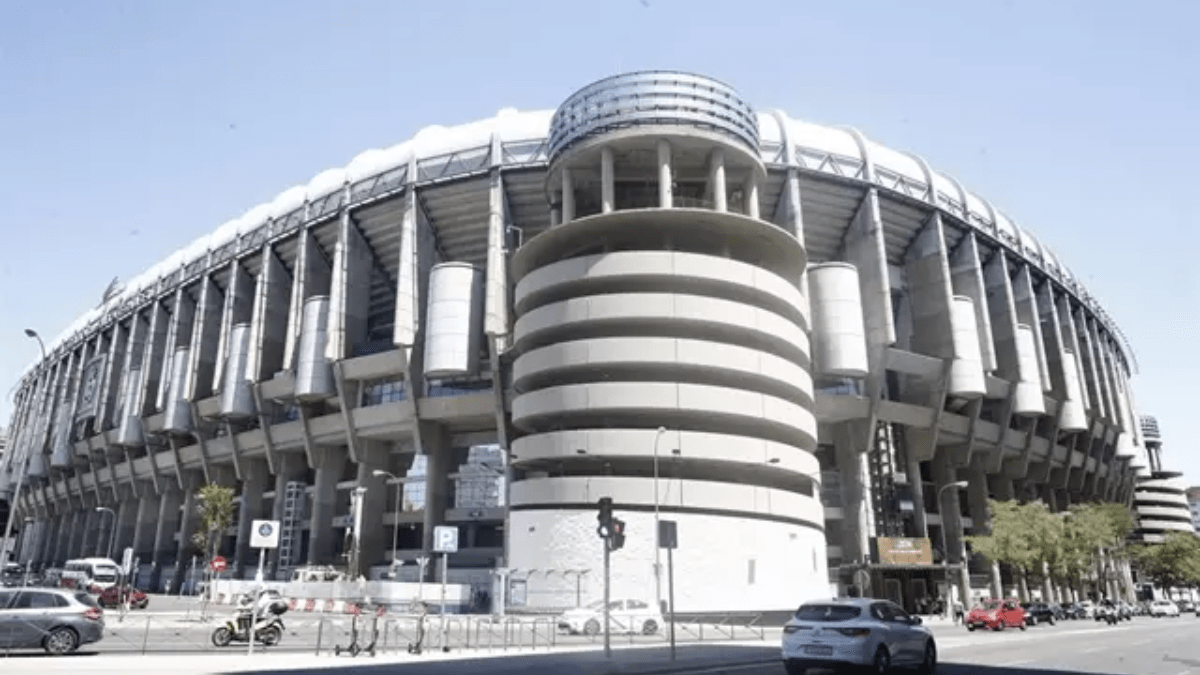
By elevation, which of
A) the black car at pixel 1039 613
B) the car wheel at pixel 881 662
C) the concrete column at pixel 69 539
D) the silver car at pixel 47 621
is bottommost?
the black car at pixel 1039 613

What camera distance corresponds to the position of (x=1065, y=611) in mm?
63438

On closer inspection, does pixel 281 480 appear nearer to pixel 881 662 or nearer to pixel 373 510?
pixel 373 510

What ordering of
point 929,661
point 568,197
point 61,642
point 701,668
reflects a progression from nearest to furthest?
point 929,661 → point 701,668 → point 61,642 → point 568,197

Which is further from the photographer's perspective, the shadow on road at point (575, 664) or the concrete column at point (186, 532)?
the concrete column at point (186, 532)

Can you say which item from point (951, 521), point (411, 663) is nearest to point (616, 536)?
point (411, 663)

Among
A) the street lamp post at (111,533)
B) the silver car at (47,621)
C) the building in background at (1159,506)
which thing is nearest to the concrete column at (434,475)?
the silver car at (47,621)

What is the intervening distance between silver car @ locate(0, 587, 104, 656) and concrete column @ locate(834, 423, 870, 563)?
5399 cm

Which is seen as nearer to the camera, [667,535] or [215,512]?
[667,535]

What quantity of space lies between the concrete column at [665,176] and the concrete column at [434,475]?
88.3 feet

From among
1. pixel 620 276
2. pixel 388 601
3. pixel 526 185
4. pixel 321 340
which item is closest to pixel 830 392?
pixel 620 276

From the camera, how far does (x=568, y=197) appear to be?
190ft

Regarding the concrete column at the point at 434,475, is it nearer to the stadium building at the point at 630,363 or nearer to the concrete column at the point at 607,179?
the stadium building at the point at 630,363

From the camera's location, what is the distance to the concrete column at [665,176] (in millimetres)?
54344

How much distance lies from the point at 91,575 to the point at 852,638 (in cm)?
5906
